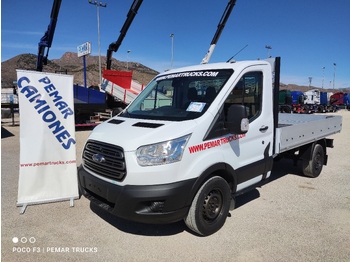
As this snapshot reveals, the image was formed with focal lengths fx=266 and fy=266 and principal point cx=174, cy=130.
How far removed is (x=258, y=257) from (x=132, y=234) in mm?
1628

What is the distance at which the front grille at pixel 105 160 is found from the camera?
10.2ft

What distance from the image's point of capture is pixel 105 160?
330 centimetres

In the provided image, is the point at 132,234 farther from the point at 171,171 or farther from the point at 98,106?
the point at 98,106

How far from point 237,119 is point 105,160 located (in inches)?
68.4

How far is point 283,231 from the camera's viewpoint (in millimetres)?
3682

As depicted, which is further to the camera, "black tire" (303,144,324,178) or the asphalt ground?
"black tire" (303,144,324,178)

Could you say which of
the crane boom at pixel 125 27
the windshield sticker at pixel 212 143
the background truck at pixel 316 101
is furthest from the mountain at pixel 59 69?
the windshield sticker at pixel 212 143

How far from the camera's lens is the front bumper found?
2.97 metres

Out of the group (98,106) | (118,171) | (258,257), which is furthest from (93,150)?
(98,106)

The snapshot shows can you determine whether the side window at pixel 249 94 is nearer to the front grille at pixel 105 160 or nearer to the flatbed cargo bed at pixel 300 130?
the flatbed cargo bed at pixel 300 130

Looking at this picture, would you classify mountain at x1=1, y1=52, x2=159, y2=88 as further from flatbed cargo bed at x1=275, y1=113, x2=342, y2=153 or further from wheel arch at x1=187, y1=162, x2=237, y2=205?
wheel arch at x1=187, y1=162, x2=237, y2=205

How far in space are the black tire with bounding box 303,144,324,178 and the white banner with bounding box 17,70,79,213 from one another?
493 centimetres

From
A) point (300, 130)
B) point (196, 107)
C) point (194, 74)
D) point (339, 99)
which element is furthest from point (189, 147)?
point (339, 99)

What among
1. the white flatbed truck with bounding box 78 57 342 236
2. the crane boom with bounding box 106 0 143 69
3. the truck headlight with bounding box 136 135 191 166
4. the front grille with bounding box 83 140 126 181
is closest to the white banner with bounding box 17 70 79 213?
the white flatbed truck with bounding box 78 57 342 236
